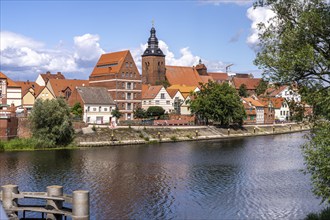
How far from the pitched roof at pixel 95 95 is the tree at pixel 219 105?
53.0ft

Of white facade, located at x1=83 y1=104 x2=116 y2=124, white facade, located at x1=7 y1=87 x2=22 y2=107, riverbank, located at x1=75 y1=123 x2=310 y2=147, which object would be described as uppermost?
white facade, located at x1=7 y1=87 x2=22 y2=107

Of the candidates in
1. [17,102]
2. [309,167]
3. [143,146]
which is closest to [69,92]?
[17,102]

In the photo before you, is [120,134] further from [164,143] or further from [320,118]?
[320,118]

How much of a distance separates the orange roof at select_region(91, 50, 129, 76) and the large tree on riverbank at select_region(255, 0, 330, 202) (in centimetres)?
6871

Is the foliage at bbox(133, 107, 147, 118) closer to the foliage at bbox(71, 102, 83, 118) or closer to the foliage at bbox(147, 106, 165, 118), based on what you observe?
the foliage at bbox(147, 106, 165, 118)

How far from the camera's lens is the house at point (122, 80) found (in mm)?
86938

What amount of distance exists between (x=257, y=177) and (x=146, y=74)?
90.6 metres

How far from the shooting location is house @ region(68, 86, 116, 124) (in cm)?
7820

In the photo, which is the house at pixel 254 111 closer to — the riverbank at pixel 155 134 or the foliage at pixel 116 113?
the riverbank at pixel 155 134

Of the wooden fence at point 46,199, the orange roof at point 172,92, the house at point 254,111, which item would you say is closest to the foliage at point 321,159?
the wooden fence at point 46,199

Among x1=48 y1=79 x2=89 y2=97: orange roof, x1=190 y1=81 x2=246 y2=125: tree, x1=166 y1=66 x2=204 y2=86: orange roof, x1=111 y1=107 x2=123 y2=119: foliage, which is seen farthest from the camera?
x1=166 y1=66 x2=204 y2=86: orange roof

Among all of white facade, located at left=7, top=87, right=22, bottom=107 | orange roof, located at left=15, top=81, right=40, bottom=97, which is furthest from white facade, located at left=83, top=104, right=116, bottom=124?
orange roof, located at left=15, top=81, right=40, bottom=97

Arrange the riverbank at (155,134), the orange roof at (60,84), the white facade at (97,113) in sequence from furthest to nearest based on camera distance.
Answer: the orange roof at (60,84) < the white facade at (97,113) < the riverbank at (155,134)

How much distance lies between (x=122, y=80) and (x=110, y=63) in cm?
557
